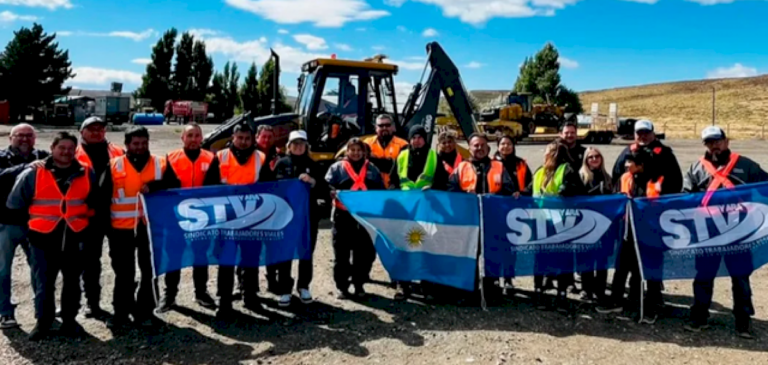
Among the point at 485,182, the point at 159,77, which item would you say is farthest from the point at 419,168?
the point at 159,77

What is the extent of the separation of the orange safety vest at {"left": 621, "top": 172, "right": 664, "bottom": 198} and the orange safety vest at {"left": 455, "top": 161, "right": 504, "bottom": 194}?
1.24m

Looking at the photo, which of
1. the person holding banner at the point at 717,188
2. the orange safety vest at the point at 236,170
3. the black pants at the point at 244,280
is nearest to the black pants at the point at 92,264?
the black pants at the point at 244,280

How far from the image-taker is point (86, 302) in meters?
5.74

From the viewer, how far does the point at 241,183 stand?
5.72 m

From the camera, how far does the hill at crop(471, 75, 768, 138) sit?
57.5 m

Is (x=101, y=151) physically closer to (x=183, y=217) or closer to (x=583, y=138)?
(x=183, y=217)

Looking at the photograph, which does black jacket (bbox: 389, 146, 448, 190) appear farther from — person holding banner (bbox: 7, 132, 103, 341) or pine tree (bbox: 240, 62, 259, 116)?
pine tree (bbox: 240, 62, 259, 116)

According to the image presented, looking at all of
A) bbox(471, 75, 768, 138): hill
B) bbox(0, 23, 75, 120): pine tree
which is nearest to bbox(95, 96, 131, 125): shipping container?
bbox(0, 23, 75, 120): pine tree

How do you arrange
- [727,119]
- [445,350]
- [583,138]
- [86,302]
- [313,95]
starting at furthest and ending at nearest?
[727,119], [583,138], [313,95], [86,302], [445,350]

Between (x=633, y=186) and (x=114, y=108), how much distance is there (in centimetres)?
4693

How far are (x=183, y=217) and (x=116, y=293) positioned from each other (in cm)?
88

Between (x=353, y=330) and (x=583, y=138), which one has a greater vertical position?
(x=583, y=138)

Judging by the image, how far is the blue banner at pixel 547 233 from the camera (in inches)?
233

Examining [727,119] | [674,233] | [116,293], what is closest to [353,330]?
[116,293]
